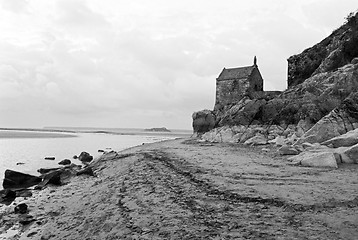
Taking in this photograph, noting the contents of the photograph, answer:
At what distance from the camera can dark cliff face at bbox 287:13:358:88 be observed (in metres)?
29.8

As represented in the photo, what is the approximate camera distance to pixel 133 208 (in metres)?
9.03

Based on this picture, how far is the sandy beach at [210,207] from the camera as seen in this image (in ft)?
20.7

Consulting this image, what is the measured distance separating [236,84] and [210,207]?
4789cm

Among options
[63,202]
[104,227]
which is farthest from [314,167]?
[63,202]

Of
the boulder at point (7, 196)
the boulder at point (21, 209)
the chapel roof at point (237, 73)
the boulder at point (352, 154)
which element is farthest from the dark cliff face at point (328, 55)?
the boulder at point (7, 196)

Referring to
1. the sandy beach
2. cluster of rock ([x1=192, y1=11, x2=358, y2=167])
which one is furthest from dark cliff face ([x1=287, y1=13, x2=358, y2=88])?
the sandy beach

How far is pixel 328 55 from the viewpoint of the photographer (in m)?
32.6

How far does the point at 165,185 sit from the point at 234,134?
26.6 metres

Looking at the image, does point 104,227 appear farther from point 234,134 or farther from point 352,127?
point 234,134

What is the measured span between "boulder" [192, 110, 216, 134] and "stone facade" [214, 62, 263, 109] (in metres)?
3.49

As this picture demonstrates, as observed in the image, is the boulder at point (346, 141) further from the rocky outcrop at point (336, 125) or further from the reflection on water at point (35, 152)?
the reflection on water at point (35, 152)

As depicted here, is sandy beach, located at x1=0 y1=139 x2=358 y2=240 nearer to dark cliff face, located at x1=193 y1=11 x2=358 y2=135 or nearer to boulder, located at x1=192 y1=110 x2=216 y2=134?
dark cliff face, located at x1=193 y1=11 x2=358 y2=135

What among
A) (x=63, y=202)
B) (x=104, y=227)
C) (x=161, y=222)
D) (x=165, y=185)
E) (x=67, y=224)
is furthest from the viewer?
(x=63, y=202)

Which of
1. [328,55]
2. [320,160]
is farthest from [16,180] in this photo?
[328,55]
